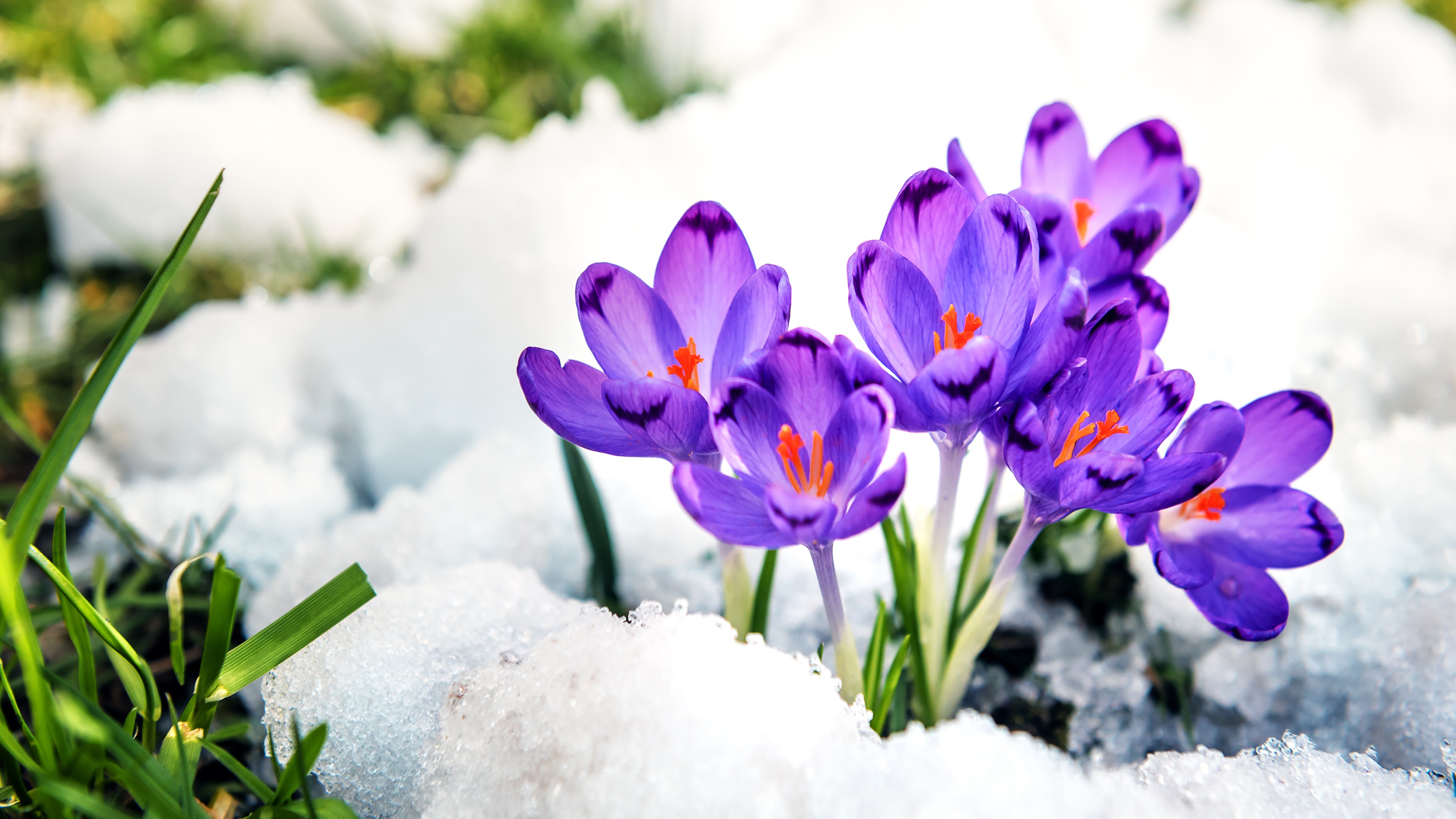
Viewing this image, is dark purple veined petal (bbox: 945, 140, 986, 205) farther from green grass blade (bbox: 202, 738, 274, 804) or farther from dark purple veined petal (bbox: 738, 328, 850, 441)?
green grass blade (bbox: 202, 738, 274, 804)

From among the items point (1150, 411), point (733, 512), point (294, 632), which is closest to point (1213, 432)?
point (1150, 411)

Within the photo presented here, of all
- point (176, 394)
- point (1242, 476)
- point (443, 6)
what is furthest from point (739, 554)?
point (443, 6)

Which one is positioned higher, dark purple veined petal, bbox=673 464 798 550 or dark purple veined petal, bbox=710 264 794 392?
dark purple veined petal, bbox=710 264 794 392

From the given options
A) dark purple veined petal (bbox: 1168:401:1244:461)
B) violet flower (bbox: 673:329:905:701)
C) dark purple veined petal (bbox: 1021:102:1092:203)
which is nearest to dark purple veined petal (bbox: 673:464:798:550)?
Result: violet flower (bbox: 673:329:905:701)

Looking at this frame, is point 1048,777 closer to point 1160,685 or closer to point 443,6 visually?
point 1160,685

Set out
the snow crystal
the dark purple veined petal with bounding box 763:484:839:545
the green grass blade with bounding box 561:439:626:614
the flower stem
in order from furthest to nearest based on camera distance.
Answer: the green grass blade with bounding box 561:439:626:614 → the snow crystal → the flower stem → the dark purple veined petal with bounding box 763:484:839:545

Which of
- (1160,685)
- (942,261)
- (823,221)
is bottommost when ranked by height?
(1160,685)

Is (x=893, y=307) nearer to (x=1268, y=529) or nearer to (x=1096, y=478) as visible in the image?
(x=1096, y=478)

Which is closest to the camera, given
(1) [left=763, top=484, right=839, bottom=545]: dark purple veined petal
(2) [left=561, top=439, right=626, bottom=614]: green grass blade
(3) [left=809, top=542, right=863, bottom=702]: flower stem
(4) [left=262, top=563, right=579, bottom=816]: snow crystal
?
(1) [left=763, top=484, right=839, bottom=545]: dark purple veined petal
